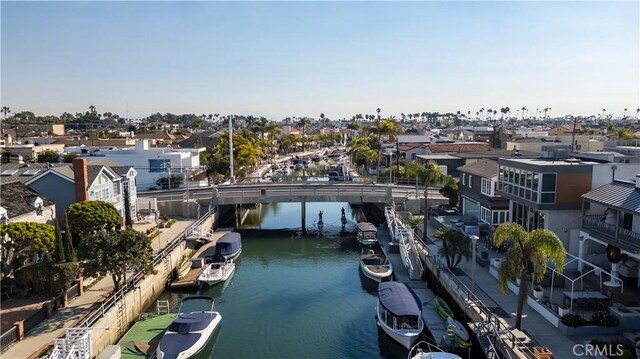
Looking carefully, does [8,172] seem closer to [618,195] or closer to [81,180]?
[81,180]

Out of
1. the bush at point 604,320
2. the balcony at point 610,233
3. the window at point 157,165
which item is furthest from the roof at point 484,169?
the window at point 157,165

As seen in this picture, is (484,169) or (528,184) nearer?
(528,184)

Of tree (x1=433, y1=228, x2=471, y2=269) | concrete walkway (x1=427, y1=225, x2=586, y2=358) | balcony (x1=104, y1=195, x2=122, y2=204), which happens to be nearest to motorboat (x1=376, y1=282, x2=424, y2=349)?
concrete walkway (x1=427, y1=225, x2=586, y2=358)

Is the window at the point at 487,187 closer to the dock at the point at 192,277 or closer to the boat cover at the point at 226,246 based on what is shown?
the boat cover at the point at 226,246

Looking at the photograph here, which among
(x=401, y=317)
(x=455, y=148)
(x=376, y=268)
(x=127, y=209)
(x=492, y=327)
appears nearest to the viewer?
(x=492, y=327)

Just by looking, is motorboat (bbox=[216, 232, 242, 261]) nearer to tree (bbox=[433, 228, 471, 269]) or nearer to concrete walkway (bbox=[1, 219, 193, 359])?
concrete walkway (bbox=[1, 219, 193, 359])

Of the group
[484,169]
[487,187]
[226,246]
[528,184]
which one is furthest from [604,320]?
[226,246]
